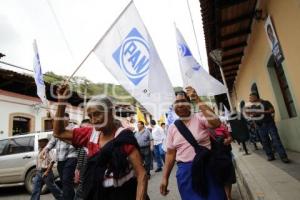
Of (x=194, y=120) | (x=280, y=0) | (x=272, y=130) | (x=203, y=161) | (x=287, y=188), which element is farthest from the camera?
(x=272, y=130)

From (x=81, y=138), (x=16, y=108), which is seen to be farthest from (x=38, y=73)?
(x=16, y=108)

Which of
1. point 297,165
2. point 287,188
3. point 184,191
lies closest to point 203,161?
point 184,191

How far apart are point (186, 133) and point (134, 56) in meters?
1.40

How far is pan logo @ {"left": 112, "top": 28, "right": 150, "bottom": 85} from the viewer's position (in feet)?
13.5

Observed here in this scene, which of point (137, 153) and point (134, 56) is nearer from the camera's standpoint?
point (137, 153)

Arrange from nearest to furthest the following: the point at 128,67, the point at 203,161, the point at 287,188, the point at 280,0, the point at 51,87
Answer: the point at 203,161
the point at 128,67
the point at 287,188
the point at 280,0
the point at 51,87

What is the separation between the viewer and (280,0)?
21.0 feet

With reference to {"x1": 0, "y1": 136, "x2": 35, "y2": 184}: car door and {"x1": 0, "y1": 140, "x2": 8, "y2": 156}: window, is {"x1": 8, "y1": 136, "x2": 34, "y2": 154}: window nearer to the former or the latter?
{"x1": 0, "y1": 136, "x2": 35, "y2": 184}: car door

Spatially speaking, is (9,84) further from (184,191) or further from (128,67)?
(184,191)

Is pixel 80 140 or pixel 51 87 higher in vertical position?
pixel 51 87

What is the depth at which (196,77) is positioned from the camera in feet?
19.7

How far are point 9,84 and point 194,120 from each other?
607 inches

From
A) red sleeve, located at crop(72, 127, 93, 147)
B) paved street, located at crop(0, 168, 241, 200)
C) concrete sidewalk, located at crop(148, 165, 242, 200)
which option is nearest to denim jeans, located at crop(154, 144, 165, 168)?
paved street, located at crop(0, 168, 241, 200)

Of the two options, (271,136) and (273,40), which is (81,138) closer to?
(271,136)
